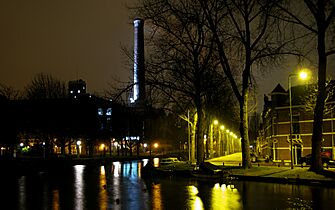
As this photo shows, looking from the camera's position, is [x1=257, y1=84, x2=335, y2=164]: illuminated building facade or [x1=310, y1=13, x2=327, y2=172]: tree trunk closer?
[x1=310, y1=13, x2=327, y2=172]: tree trunk

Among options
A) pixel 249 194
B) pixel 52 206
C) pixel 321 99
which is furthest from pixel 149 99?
pixel 52 206

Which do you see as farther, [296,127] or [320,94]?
[296,127]

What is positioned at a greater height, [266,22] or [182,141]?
[266,22]

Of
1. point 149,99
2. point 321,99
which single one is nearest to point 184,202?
point 321,99

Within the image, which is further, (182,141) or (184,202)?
(182,141)

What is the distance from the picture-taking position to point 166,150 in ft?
454

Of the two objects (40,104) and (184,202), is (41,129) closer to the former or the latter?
(40,104)

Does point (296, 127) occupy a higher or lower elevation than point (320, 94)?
lower

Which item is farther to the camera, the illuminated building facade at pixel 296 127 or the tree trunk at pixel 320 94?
the illuminated building facade at pixel 296 127

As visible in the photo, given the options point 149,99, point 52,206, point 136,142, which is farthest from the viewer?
point 136,142

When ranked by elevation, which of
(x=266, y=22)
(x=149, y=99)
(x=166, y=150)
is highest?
(x=266, y=22)

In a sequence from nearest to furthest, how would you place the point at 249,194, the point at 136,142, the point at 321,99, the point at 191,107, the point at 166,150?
1. the point at 249,194
2. the point at 321,99
3. the point at 191,107
4. the point at 136,142
5. the point at 166,150

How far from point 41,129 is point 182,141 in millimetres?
71561

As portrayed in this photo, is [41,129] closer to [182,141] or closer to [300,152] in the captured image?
[300,152]
